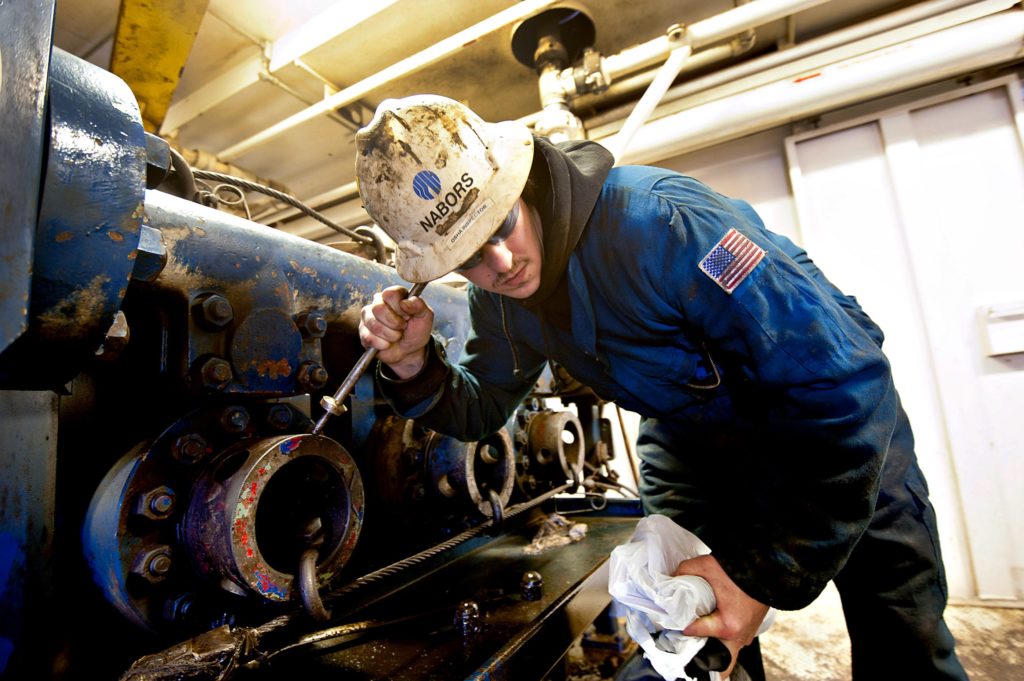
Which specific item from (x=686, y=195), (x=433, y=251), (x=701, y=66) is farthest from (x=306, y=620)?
(x=701, y=66)

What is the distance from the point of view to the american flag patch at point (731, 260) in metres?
0.71

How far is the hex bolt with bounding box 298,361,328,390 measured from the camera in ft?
2.83

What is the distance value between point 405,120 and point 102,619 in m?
0.90

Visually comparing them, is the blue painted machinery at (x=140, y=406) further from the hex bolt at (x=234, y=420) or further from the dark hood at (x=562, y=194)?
the dark hood at (x=562, y=194)

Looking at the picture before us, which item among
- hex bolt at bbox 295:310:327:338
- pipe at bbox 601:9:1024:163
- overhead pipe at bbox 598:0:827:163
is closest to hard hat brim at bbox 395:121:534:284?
hex bolt at bbox 295:310:327:338

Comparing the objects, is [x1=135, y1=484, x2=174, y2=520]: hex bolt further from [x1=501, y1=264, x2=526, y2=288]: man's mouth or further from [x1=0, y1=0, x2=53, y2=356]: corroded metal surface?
[x1=501, y1=264, x2=526, y2=288]: man's mouth

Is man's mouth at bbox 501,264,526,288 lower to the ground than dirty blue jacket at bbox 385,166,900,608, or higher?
higher

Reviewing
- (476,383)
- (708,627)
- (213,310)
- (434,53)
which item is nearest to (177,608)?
(213,310)

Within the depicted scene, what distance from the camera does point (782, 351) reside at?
69 centimetres

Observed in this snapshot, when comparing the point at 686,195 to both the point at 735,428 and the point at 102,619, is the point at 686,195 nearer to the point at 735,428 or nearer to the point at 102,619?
the point at 735,428

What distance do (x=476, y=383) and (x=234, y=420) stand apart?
513 mm

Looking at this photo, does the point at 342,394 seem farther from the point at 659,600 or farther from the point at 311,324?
the point at 659,600

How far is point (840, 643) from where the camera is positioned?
2.10 metres

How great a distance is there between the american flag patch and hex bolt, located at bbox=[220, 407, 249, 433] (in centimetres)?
78
